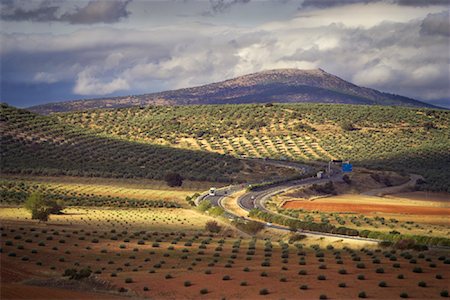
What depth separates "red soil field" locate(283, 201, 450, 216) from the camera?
78.1 meters

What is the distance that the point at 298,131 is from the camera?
162 m

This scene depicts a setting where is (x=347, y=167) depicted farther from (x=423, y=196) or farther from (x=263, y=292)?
(x=263, y=292)

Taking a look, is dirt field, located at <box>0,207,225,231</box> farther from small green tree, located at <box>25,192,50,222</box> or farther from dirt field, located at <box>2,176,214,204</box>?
dirt field, located at <box>2,176,214,204</box>

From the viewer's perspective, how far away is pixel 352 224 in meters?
65.2

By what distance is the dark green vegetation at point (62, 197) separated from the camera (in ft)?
246

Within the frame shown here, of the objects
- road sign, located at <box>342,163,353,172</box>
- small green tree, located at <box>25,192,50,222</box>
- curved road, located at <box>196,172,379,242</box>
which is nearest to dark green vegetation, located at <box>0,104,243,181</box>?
curved road, located at <box>196,172,379,242</box>

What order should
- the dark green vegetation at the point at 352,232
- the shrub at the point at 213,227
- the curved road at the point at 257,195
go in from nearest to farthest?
the dark green vegetation at the point at 352,232 < the shrub at the point at 213,227 < the curved road at the point at 257,195

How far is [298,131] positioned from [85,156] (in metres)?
59.6

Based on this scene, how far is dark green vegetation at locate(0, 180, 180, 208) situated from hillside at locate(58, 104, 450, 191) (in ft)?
183

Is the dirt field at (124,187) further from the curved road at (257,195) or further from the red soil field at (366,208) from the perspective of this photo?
the red soil field at (366,208)

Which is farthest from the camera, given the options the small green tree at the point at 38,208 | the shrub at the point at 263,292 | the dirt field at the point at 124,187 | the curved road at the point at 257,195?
the dirt field at the point at 124,187

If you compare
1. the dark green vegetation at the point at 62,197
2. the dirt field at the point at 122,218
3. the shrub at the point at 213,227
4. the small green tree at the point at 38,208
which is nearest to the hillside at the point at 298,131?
the dark green vegetation at the point at 62,197

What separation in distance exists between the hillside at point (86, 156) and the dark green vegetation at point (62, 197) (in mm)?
11811

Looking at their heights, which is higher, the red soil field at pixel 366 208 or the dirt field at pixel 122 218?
the dirt field at pixel 122 218
